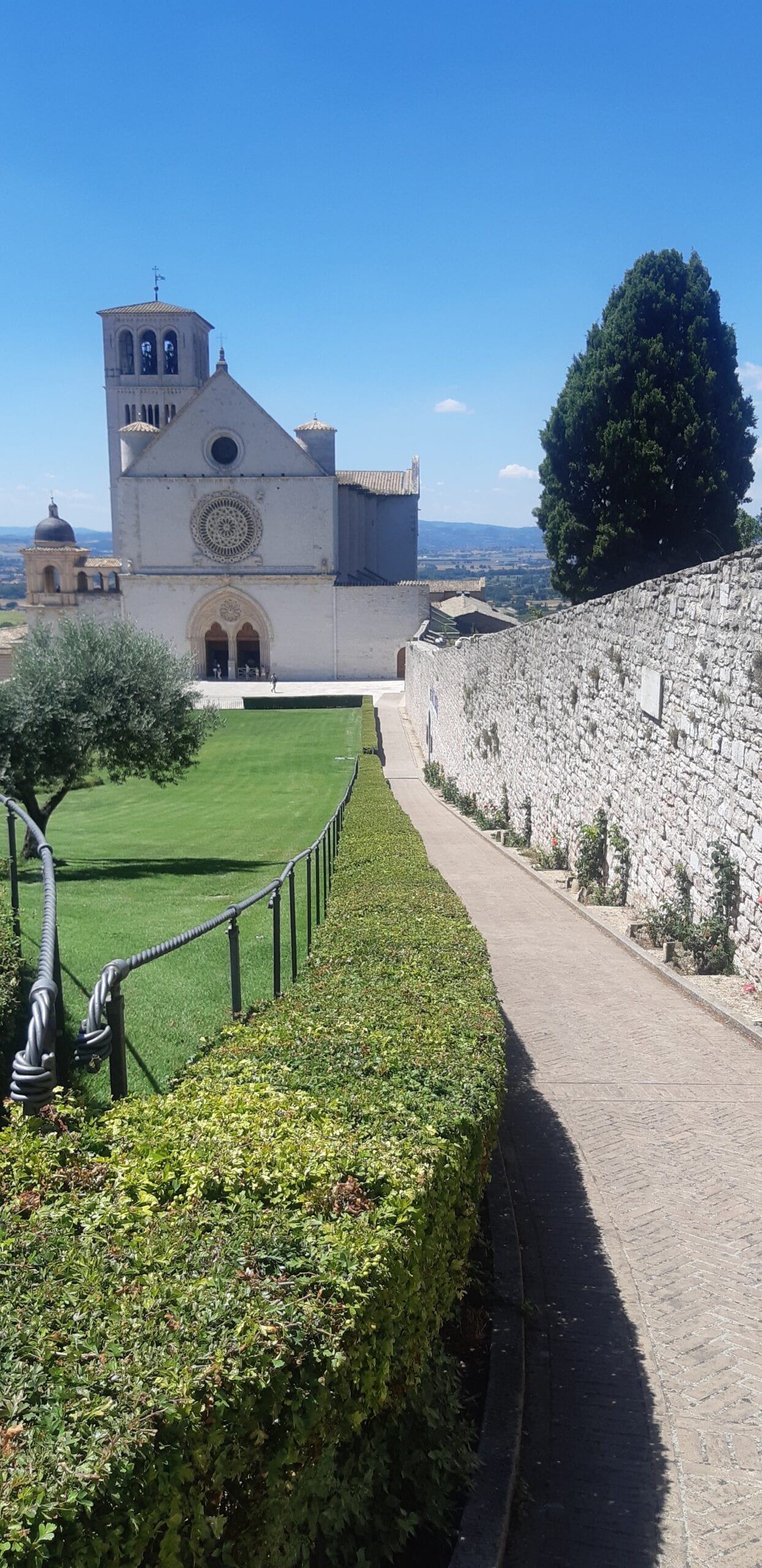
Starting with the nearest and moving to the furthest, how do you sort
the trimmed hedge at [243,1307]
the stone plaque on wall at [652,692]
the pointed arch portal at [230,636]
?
the trimmed hedge at [243,1307]
the stone plaque on wall at [652,692]
the pointed arch portal at [230,636]

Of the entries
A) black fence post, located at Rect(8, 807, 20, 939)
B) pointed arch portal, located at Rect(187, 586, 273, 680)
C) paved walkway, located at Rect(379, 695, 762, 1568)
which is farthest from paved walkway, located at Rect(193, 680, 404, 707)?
paved walkway, located at Rect(379, 695, 762, 1568)

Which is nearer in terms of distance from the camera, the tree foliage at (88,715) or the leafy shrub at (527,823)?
the leafy shrub at (527,823)

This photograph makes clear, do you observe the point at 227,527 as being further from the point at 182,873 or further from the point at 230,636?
the point at 182,873

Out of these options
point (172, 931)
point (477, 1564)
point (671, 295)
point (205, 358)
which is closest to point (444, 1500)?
point (477, 1564)

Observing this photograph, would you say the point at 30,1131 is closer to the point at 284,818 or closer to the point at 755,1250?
the point at 755,1250

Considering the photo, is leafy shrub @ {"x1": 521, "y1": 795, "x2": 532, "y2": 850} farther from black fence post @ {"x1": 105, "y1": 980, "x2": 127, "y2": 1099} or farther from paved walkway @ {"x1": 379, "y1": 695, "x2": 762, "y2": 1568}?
black fence post @ {"x1": 105, "y1": 980, "x2": 127, "y2": 1099}

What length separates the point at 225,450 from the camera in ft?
201

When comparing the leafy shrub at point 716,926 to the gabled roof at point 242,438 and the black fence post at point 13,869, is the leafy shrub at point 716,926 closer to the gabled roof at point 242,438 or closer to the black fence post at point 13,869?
the black fence post at point 13,869

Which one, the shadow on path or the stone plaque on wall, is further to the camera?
the stone plaque on wall

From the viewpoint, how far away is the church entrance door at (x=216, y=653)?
6419 centimetres

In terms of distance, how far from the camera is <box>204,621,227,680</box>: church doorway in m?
64.1

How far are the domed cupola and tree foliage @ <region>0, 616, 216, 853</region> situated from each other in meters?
50.4

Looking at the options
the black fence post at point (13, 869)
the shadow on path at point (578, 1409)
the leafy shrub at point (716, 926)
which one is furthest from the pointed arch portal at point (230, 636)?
the shadow on path at point (578, 1409)

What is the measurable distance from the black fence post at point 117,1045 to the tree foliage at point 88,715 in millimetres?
15905
